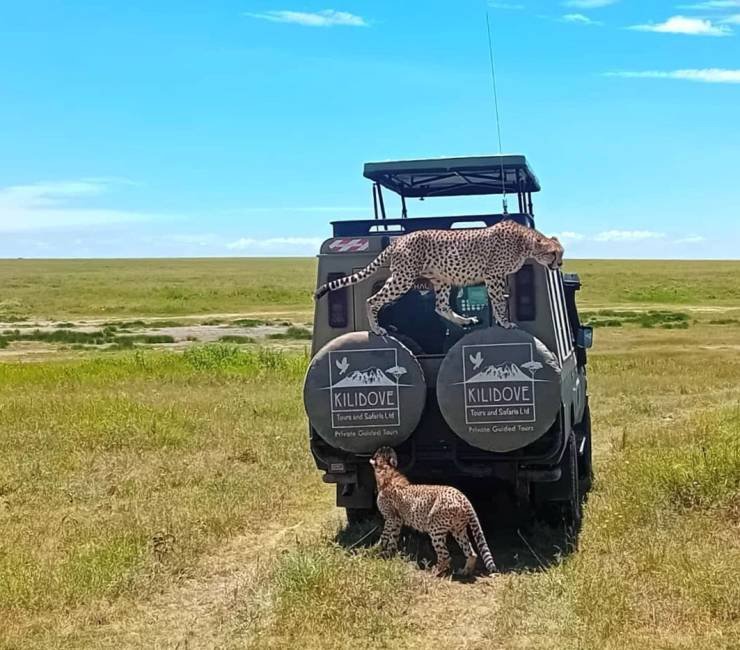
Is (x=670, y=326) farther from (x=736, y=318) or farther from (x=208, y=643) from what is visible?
(x=208, y=643)

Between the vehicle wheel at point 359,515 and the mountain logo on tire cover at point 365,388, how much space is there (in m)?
1.51

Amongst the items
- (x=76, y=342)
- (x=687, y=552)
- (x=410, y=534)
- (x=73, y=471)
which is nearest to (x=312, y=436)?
(x=410, y=534)

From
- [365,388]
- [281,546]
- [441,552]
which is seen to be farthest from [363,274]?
[281,546]

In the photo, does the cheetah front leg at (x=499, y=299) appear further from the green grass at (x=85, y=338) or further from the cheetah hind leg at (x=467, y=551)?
the green grass at (x=85, y=338)

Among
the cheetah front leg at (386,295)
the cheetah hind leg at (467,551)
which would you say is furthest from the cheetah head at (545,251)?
the cheetah hind leg at (467,551)

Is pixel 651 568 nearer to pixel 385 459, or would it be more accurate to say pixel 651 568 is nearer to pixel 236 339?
pixel 385 459

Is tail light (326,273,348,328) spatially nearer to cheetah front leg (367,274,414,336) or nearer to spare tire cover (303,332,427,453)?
cheetah front leg (367,274,414,336)

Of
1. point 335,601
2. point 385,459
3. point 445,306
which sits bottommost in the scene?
point 335,601

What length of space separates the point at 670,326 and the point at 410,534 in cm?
3093

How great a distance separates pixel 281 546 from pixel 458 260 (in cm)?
249

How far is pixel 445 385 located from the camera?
6348 mm

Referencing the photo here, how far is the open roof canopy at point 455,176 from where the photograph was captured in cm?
770

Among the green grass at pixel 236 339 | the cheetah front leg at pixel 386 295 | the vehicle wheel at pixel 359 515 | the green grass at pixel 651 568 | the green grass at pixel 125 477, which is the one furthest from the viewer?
the green grass at pixel 236 339

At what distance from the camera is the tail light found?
706 cm
